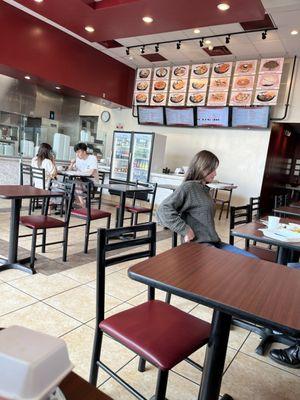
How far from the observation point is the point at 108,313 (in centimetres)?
243

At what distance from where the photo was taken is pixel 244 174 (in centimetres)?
807

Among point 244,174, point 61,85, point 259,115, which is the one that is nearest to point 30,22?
point 61,85

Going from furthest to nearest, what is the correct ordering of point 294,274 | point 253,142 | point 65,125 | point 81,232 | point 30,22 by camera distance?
1. point 65,125
2. point 253,142
3. point 30,22
4. point 81,232
5. point 294,274

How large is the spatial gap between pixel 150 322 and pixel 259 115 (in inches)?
271

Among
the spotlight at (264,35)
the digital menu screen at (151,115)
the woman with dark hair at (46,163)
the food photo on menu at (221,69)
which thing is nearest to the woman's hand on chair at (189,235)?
the woman with dark hair at (46,163)

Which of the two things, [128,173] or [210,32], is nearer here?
[210,32]

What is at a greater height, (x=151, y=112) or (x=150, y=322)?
(x=151, y=112)

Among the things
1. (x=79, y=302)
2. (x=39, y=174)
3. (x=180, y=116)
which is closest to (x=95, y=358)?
(x=79, y=302)

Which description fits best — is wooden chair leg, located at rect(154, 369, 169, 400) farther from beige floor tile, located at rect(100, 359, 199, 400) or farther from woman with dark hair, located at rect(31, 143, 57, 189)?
woman with dark hair, located at rect(31, 143, 57, 189)

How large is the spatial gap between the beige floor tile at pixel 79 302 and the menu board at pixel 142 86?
688 cm

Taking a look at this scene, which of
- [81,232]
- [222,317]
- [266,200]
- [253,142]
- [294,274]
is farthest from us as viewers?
[266,200]

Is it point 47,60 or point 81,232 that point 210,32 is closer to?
point 47,60

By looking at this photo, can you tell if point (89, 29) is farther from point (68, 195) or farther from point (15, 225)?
point (15, 225)

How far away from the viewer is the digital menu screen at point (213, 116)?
775 centimetres
